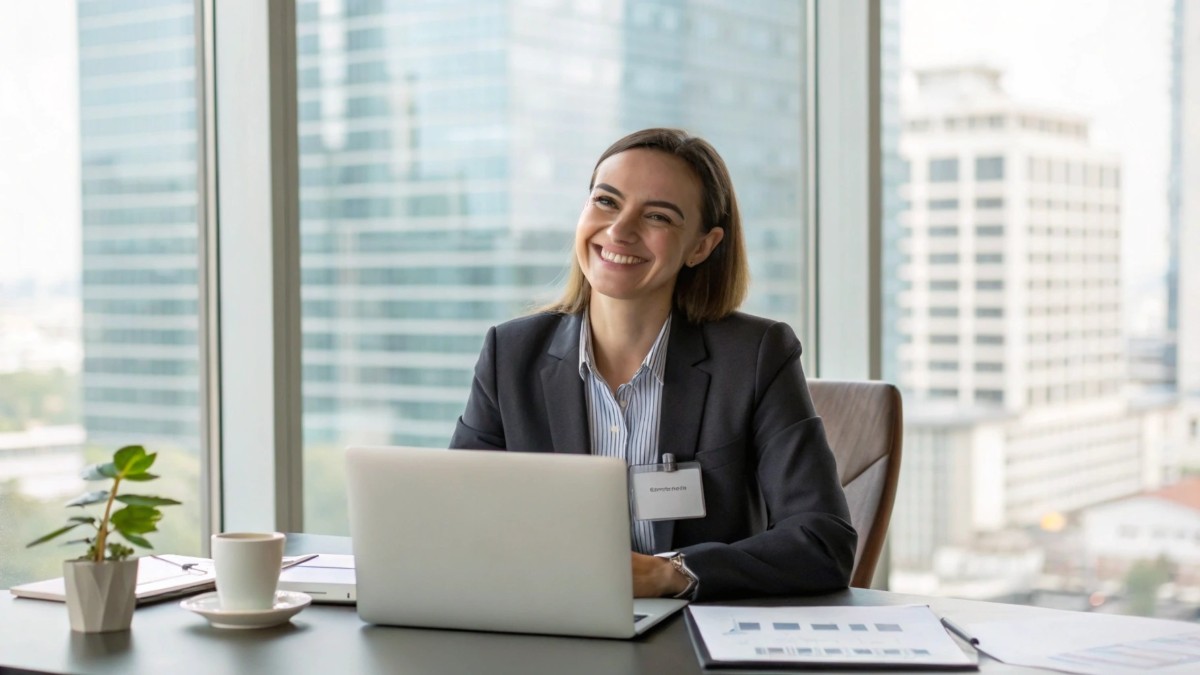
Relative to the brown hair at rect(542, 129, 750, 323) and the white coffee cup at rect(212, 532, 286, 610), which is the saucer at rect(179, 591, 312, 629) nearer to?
the white coffee cup at rect(212, 532, 286, 610)

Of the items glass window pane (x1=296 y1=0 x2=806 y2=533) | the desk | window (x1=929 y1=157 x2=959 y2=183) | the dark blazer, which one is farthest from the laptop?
window (x1=929 y1=157 x2=959 y2=183)

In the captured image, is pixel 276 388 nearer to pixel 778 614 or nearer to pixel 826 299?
pixel 778 614

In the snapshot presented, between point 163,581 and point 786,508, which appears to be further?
point 786,508

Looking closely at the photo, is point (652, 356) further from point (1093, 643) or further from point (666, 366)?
point (1093, 643)

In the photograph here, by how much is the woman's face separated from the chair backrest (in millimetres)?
427

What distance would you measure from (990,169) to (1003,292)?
0.40m

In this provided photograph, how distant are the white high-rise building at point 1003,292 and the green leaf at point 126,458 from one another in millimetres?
2955

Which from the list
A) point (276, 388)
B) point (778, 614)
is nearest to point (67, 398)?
point (276, 388)

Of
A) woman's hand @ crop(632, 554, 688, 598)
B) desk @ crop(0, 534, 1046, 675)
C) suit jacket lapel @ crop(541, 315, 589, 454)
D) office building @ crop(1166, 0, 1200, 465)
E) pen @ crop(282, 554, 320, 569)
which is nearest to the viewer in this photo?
desk @ crop(0, 534, 1046, 675)

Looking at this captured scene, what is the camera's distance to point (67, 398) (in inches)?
86.9

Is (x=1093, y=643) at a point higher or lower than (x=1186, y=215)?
lower

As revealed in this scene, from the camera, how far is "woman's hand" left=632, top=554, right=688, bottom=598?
1.54 m

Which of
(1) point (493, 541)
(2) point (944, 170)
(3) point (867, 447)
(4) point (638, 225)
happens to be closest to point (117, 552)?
(1) point (493, 541)

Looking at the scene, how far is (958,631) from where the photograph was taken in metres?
1.39
